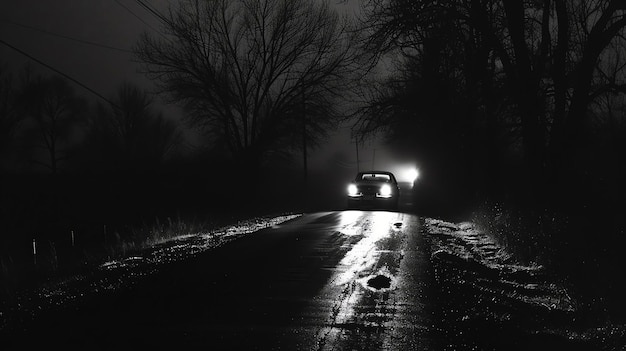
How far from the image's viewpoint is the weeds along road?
6004 mm

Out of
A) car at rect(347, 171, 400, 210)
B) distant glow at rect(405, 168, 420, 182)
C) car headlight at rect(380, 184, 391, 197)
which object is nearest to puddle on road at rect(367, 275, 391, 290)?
car at rect(347, 171, 400, 210)

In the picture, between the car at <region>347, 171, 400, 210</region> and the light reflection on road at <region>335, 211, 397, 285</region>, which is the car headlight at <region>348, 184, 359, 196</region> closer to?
the car at <region>347, 171, 400, 210</region>

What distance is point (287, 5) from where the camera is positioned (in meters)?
41.8

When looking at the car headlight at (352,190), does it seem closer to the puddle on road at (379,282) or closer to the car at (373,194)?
the car at (373,194)

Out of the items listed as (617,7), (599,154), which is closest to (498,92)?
(617,7)

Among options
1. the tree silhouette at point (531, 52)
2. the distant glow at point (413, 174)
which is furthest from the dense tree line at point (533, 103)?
the distant glow at point (413, 174)

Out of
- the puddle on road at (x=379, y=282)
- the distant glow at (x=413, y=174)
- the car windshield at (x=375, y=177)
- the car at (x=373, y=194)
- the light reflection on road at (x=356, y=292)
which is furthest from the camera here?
the distant glow at (x=413, y=174)

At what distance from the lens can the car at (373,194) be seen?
91.0ft

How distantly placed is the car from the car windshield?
0.13 m

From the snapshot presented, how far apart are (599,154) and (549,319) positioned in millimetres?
23338

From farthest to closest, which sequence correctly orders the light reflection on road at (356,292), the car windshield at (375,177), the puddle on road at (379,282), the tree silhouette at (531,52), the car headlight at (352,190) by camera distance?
1. the car windshield at (375,177)
2. the car headlight at (352,190)
3. the tree silhouette at (531,52)
4. the puddle on road at (379,282)
5. the light reflection on road at (356,292)

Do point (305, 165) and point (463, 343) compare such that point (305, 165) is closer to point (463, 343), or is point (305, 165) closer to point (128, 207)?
point (128, 207)

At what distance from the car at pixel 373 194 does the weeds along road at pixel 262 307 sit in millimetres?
15322

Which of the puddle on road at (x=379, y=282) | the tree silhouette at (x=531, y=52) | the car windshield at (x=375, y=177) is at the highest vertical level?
the tree silhouette at (x=531, y=52)
